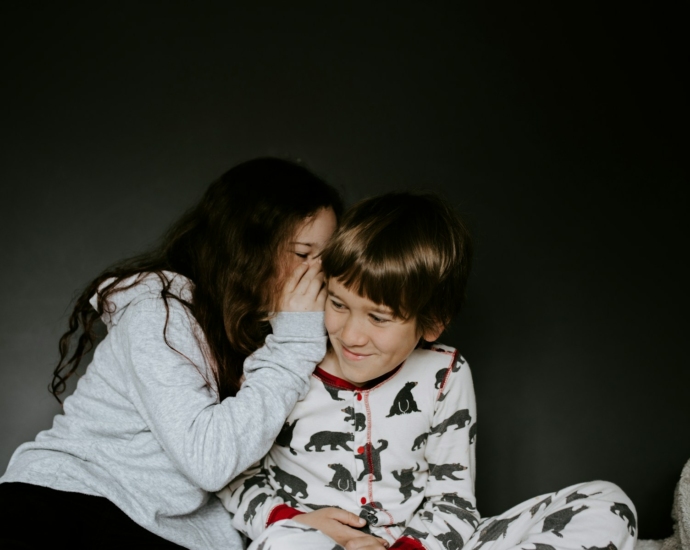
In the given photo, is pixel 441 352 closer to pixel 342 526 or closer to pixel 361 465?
pixel 361 465

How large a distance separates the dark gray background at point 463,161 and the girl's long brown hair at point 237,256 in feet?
1.43

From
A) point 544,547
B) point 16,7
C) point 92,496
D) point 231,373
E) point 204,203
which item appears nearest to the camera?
point 544,547

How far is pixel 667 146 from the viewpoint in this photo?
2049mm

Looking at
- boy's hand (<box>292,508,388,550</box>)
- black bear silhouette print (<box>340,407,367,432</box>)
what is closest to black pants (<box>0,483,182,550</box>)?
boy's hand (<box>292,508,388,550</box>)

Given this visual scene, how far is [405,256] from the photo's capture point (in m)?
1.31

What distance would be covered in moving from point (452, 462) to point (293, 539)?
1.46 feet

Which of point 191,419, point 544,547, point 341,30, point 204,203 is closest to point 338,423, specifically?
point 191,419

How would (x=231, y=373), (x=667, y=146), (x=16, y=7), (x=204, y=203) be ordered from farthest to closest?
(x=667, y=146), (x=16, y=7), (x=204, y=203), (x=231, y=373)

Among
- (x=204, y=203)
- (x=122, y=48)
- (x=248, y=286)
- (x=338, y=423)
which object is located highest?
(x=122, y=48)

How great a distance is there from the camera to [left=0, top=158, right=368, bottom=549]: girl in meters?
1.26

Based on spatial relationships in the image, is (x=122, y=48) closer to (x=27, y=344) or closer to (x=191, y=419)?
(x=27, y=344)

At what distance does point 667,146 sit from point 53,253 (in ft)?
5.77

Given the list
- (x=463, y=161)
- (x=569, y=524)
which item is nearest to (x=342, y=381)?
(x=569, y=524)

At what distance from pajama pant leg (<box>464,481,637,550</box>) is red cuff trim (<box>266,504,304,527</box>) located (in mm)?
339
